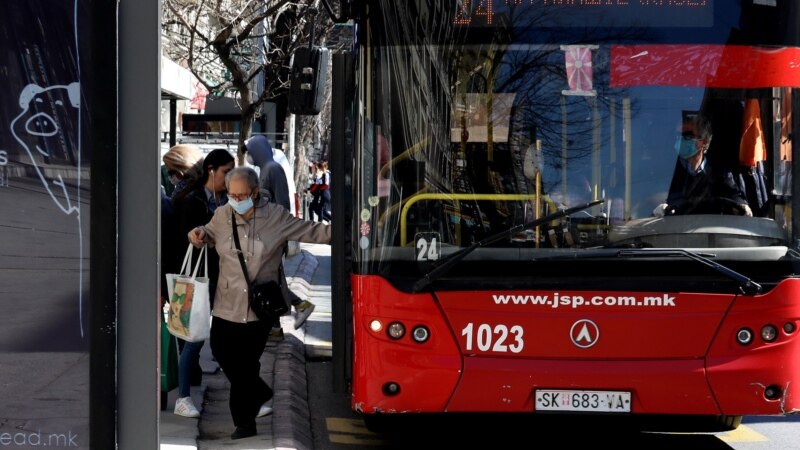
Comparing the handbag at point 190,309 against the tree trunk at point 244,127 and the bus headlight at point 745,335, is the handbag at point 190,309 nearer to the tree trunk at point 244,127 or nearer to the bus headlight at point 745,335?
the bus headlight at point 745,335

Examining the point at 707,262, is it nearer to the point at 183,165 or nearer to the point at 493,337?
the point at 493,337

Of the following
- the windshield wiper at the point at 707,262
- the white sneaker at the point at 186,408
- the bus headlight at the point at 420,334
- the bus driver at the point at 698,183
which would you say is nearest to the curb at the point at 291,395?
the white sneaker at the point at 186,408

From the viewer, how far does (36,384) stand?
398 cm

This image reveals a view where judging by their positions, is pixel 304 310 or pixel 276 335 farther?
pixel 276 335

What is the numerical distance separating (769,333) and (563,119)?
162cm

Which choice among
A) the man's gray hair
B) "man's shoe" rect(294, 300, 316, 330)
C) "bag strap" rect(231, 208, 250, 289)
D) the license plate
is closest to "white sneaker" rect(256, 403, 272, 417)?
"man's shoe" rect(294, 300, 316, 330)

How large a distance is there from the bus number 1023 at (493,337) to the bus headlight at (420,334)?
0.65 ft

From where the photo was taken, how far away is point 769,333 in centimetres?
634

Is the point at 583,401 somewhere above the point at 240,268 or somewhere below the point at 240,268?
below

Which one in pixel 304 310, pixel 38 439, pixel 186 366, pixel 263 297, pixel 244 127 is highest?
pixel 244 127

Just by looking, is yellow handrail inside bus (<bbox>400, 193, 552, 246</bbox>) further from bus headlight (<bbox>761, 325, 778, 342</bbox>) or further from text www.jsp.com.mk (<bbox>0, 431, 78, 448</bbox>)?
text www.jsp.com.mk (<bbox>0, 431, 78, 448</bbox>)

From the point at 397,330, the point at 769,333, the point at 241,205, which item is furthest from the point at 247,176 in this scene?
the point at 769,333

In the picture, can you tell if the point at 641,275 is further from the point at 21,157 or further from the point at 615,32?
the point at 21,157

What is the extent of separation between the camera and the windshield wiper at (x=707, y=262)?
20.6ft
